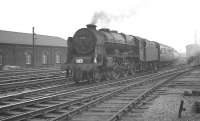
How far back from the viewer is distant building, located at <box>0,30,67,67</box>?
3634cm

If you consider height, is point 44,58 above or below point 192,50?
below

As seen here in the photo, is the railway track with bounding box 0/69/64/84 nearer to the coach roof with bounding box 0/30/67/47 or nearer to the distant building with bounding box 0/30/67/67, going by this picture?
the distant building with bounding box 0/30/67/67

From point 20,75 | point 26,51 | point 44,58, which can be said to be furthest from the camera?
point 44,58

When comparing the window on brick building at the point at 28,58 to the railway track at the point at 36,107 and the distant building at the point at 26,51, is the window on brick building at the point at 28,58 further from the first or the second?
the railway track at the point at 36,107

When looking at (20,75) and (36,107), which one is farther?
(20,75)

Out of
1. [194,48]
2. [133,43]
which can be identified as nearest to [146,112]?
[133,43]

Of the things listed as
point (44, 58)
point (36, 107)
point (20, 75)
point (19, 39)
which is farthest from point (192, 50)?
point (36, 107)

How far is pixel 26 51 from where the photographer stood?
128ft

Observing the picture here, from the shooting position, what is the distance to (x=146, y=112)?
744 centimetres

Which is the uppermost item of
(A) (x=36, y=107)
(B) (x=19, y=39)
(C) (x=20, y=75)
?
(B) (x=19, y=39)

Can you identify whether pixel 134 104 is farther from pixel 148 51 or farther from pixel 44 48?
pixel 44 48

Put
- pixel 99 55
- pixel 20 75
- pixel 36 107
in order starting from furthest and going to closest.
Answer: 1. pixel 20 75
2. pixel 99 55
3. pixel 36 107

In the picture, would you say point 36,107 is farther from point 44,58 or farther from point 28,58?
point 44,58

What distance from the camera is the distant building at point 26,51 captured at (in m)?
36.3
